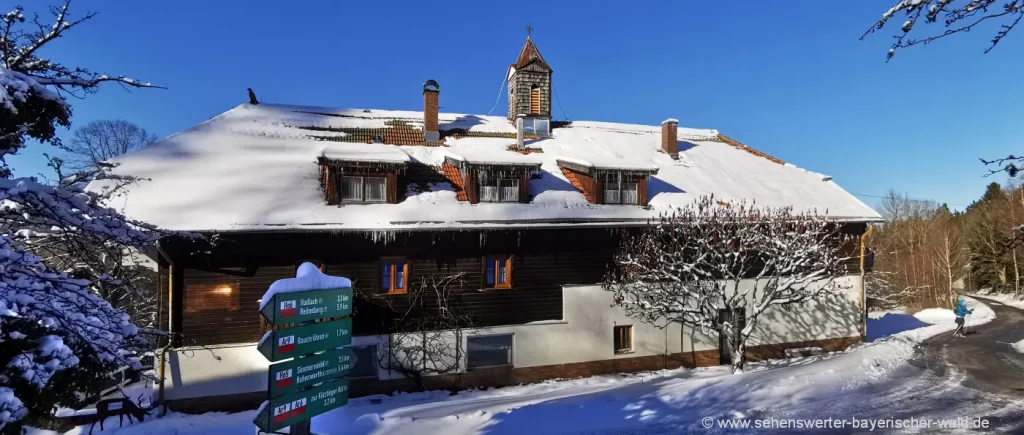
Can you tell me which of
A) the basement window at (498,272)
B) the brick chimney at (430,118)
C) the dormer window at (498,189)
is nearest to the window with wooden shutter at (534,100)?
the brick chimney at (430,118)

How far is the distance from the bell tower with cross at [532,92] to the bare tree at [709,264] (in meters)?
8.66

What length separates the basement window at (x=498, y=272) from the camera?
610 inches

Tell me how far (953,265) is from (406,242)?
45.5 metres

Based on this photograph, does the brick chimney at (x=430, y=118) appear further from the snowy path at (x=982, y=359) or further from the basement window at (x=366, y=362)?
the snowy path at (x=982, y=359)

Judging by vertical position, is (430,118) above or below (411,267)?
above

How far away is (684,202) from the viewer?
1819cm

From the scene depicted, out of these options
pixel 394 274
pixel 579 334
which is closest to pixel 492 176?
pixel 394 274

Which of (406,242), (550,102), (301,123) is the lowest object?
(406,242)

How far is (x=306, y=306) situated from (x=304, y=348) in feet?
1.72

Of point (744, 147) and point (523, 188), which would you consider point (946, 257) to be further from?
point (523, 188)

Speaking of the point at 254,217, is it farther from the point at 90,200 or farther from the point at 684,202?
the point at 684,202

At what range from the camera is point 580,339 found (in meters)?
16.1

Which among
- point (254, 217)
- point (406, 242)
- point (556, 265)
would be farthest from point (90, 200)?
point (556, 265)

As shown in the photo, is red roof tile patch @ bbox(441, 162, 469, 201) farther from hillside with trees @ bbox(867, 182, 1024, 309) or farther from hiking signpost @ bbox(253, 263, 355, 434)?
hillside with trees @ bbox(867, 182, 1024, 309)
